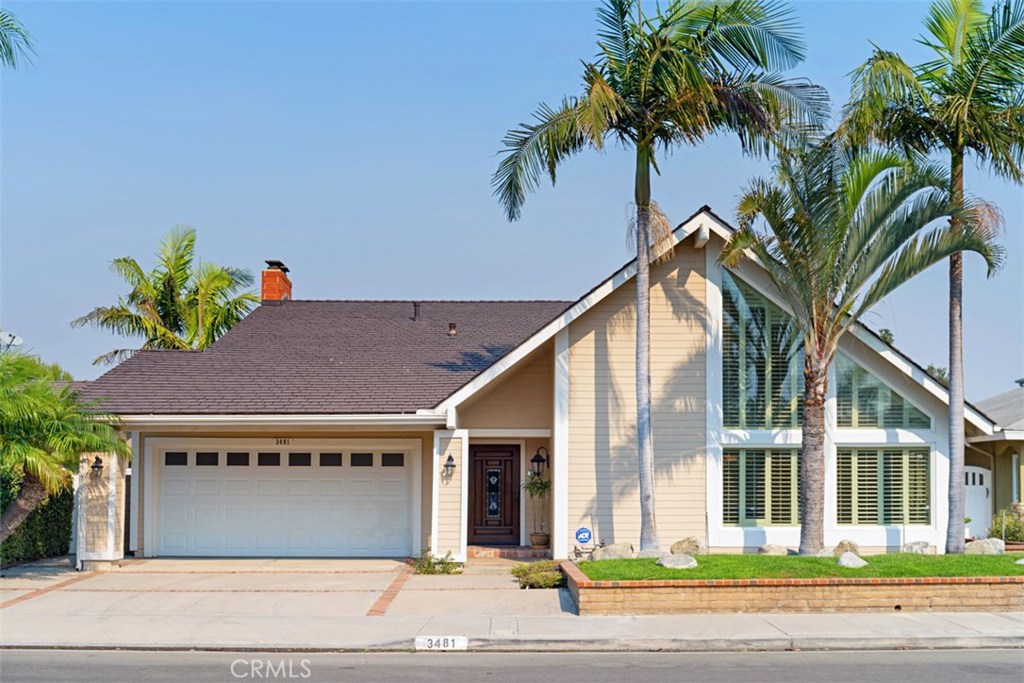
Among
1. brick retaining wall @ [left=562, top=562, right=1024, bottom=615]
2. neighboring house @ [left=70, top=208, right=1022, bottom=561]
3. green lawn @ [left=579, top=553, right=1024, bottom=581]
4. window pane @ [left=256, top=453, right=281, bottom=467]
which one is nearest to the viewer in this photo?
brick retaining wall @ [left=562, top=562, right=1024, bottom=615]

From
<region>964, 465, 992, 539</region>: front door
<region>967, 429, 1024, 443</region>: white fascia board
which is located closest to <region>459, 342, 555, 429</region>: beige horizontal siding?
<region>967, 429, 1024, 443</region>: white fascia board

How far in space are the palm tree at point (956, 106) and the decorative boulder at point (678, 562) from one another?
16.5 ft

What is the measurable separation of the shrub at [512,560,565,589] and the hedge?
7.94 meters

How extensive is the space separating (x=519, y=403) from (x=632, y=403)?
7.37 feet

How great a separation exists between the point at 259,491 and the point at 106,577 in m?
3.24

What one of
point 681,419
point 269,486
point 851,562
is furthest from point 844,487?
point 269,486

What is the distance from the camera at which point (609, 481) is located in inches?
664

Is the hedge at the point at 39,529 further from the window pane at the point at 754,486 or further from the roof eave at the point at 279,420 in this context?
the window pane at the point at 754,486

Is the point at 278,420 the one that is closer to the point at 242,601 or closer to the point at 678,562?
the point at 242,601

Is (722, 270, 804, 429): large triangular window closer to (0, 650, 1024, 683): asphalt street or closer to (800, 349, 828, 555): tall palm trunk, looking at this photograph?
(800, 349, 828, 555): tall palm trunk

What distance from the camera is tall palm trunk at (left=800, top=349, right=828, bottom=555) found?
1534 centimetres

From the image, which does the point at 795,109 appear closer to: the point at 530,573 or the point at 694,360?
the point at 694,360

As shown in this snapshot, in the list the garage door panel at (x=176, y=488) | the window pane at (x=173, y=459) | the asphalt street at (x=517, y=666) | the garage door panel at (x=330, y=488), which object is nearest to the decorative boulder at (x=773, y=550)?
the asphalt street at (x=517, y=666)

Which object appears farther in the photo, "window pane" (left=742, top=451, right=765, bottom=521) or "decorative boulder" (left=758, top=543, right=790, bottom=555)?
"window pane" (left=742, top=451, right=765, bottom=521)
